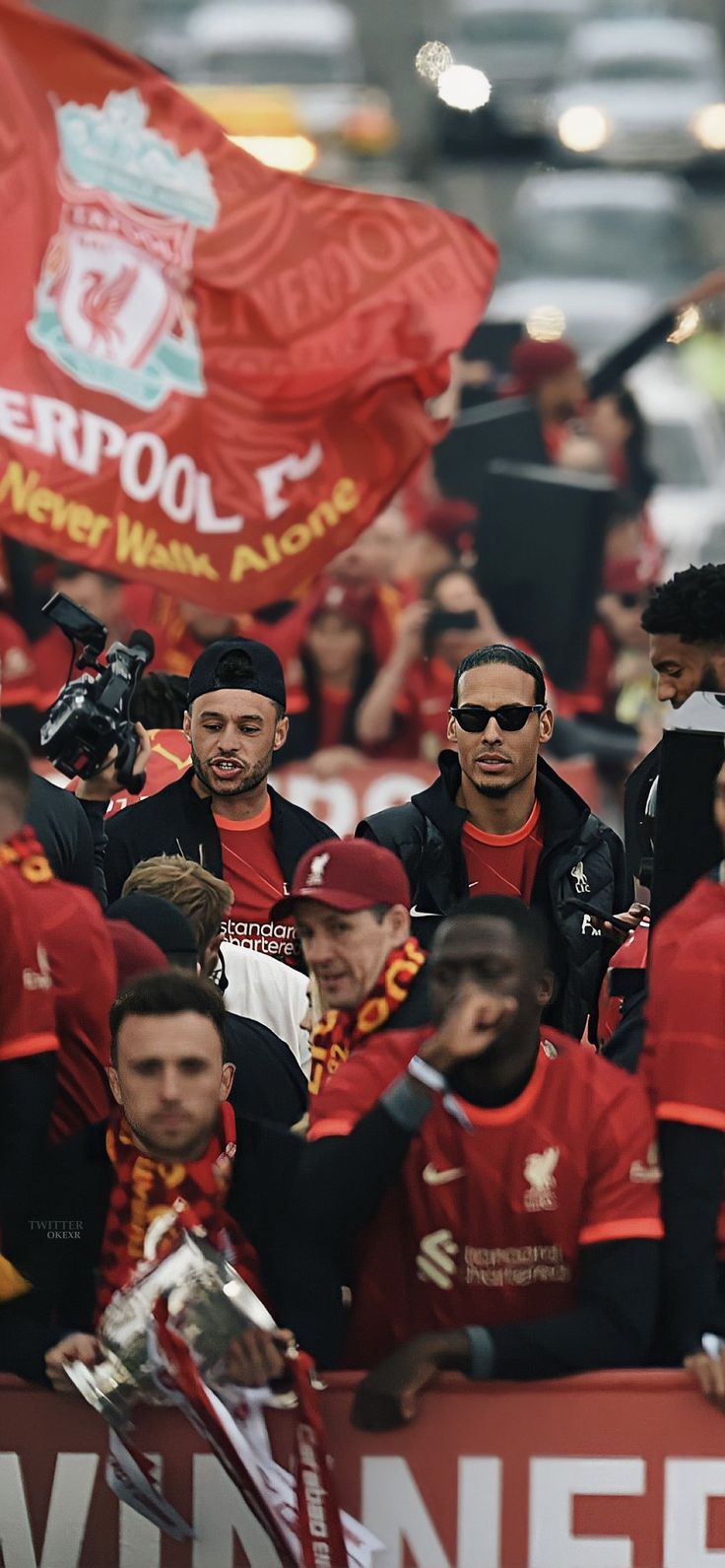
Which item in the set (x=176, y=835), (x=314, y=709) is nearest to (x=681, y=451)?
(x=314, y=709)

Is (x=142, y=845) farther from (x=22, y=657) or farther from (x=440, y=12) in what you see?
(x=440, y=12)

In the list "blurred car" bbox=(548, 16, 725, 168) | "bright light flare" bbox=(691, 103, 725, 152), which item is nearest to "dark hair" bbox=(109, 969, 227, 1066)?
"blurred car" bbox=(548, 16, 725, 168)

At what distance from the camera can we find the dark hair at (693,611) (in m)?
6.74

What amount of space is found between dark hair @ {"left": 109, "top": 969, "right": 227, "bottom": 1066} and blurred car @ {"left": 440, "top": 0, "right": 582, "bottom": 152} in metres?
21.3

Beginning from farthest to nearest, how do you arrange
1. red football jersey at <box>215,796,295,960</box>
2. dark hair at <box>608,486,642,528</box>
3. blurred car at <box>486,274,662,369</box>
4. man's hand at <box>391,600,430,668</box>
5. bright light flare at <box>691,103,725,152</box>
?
bright light flare at <box>691,103,725,152</box> < blurred car at <box>486,274,662,369</box> < dark hair at <box>608,486,642,528</box> < man's hand at <box>391,600,430,668</box> < red football jersey at <box>215,796,295,960</box>

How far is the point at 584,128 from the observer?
25.0 meters

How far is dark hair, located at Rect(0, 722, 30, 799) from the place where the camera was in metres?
5.40

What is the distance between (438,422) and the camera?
9930 millimetres

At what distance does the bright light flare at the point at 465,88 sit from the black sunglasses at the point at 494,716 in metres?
20.5

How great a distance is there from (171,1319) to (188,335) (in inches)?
182

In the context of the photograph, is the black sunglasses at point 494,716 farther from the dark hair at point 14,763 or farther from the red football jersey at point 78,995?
the dark hair at point 14,763

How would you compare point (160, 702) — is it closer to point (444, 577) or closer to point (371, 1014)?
point (371, 1014)

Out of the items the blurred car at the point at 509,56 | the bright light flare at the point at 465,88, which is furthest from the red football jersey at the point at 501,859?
the bright light flare at the point at 465,88

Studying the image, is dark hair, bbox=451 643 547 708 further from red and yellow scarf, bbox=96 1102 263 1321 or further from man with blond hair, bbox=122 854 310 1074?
red and yellow scarf, bbox=96 1102 263 1321
